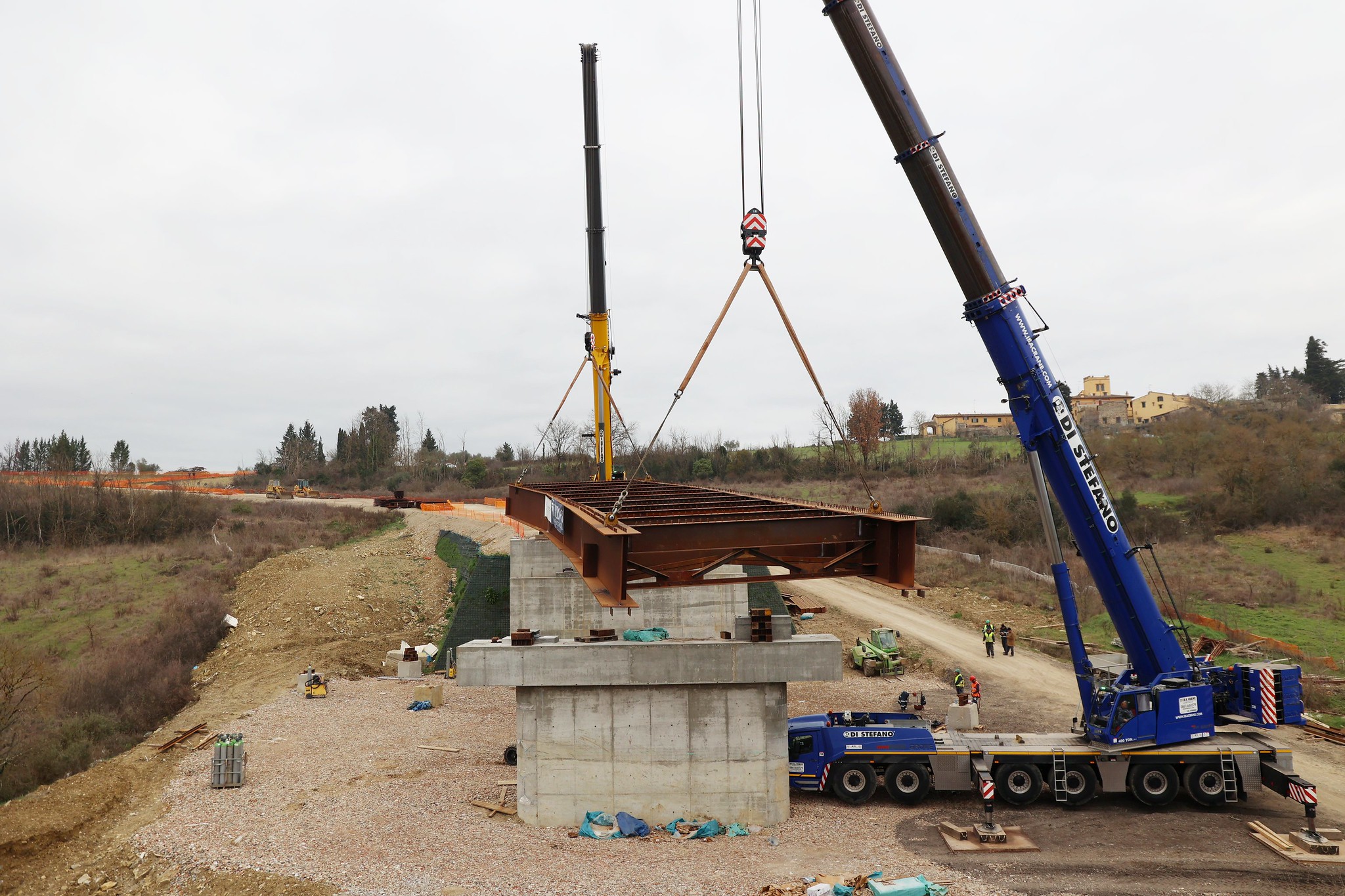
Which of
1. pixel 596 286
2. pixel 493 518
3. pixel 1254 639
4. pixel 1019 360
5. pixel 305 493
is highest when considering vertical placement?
pixel 596 286

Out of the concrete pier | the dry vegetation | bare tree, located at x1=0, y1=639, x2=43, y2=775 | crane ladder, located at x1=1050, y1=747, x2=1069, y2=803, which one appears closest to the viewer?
crane ladder, located at x1=1050, y1=747, x2=1069, y2=803

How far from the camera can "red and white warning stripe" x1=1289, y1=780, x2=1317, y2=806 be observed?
42.9 feet

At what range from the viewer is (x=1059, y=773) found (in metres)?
14.6

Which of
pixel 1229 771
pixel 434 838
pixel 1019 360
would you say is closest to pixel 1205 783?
pixel 1229 771

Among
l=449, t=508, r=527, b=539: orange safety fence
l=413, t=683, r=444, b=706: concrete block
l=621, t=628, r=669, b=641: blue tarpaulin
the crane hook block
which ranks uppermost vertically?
the crane hook block

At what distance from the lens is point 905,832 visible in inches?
547

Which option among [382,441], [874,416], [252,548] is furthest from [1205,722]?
[382,441]

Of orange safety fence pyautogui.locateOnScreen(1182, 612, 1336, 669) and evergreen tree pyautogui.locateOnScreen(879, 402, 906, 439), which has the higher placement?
evergreen tree pyautogui.locateOnScreen(879, 402, 906, 439)

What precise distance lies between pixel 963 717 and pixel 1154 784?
5.88 metres

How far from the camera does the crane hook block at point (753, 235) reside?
13289 mm

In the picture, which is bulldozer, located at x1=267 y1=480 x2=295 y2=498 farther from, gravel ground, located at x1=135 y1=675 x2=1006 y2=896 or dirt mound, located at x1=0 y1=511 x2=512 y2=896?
gravel ground, located at x1=135 y1=675 x2=1006 y2=896

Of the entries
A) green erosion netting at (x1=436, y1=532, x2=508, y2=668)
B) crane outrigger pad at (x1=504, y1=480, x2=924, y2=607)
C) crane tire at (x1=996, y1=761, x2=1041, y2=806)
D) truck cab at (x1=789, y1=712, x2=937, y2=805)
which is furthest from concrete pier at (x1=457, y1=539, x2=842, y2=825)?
green erosion netting at (x1=436, y1=532, x2=508, y2=668)

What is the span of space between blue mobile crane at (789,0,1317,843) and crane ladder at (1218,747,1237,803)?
0.02 m

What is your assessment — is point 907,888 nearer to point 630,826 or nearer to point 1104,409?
point 630,826
